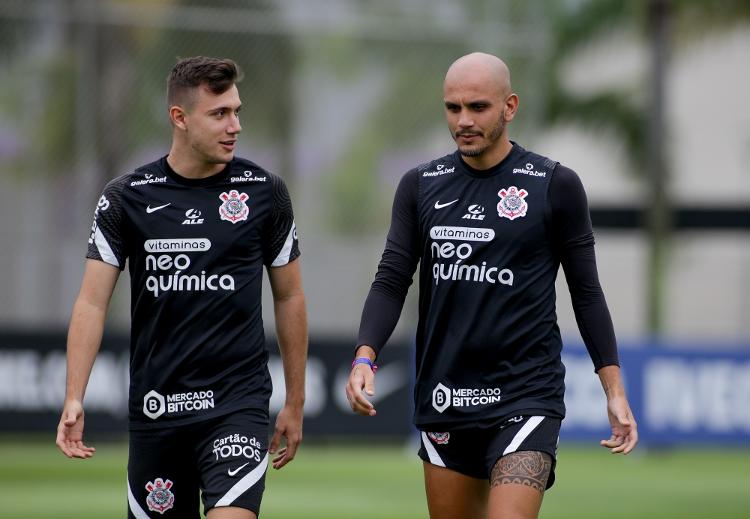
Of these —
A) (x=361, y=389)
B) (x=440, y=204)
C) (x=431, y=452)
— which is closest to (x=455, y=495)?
(x=431, y=452)

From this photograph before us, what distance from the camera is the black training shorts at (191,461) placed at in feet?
22.3

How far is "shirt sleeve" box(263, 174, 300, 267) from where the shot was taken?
23.5ft

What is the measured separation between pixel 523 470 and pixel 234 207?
1.72 meters

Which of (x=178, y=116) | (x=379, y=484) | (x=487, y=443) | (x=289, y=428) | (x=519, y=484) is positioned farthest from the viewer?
A: (x=379, y=484)

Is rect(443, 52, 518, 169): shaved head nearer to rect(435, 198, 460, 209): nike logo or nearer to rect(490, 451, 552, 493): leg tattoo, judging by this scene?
rect(435, 198, 460, 209): nike logo

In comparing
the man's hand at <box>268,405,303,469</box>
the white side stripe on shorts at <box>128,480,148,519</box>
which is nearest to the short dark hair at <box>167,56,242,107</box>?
the man's hand at <box>268,405,303,469</box>

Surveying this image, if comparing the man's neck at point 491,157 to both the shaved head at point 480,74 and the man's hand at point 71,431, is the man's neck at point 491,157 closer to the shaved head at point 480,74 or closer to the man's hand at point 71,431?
the shaved head at point 480,74

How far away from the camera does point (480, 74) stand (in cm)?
683

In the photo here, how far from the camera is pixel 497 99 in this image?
6836 millimetres

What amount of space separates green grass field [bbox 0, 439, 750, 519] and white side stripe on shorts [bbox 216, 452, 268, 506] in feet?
21.4

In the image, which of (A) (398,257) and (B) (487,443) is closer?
(B) (487,443)

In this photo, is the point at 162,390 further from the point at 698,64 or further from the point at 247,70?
the point at 698,64

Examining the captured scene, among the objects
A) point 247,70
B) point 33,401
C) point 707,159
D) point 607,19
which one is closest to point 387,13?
point 247,70

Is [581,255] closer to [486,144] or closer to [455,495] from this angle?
[486,144]
